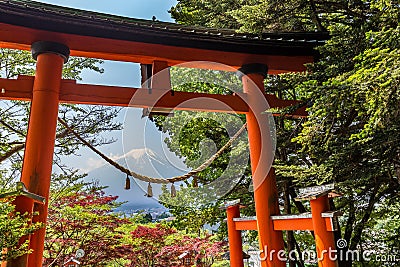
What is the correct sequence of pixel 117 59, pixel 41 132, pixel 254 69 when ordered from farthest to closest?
pixel 254 69 < pixel 117 59 < pixel 41 132

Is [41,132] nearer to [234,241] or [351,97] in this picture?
[234,241]

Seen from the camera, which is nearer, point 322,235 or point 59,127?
point 322,235

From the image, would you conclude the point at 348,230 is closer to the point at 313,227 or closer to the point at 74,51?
the point at 313,227

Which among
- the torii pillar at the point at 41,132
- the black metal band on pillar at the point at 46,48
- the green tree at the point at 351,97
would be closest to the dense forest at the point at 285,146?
the green tree at the point at 351,97

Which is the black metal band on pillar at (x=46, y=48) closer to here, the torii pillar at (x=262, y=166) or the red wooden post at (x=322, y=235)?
the torii pillar at (x=262, y=166)

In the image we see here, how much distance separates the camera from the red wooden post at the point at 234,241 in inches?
132

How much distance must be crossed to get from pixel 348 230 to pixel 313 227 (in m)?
1.58

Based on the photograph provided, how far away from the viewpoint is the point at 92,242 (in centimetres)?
461

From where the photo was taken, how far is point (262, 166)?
3.22 metres

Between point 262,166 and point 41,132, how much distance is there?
2.11 m

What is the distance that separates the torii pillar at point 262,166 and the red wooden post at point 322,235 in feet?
2.38

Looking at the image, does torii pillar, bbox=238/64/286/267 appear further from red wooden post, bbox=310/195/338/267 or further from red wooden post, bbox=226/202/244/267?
red wooden post, bbox=310/195/338/267

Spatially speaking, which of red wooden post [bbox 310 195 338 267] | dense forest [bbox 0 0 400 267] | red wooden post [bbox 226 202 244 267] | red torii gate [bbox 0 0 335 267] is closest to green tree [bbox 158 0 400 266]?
dense forest [bbox 0 0 400 267]

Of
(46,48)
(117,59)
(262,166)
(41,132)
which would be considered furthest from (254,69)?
(41,132)
